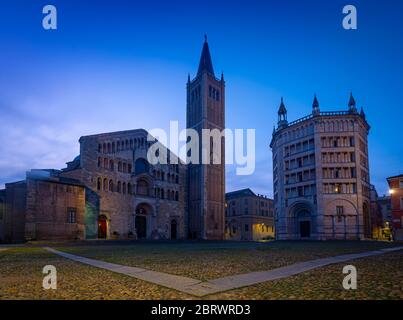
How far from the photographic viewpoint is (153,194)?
5800cm

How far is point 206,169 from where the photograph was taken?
6300cm

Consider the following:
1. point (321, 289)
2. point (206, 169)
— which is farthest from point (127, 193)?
point (321, 289)

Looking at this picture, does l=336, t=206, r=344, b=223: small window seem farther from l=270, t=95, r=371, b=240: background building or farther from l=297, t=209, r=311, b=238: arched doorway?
l=297, t=209, r=311, b=238: arched doorway

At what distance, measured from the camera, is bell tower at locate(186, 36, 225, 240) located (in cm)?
6247

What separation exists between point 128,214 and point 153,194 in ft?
20.7

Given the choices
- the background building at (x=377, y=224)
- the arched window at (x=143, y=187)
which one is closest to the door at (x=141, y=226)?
the arched window at (x=143, y=187)

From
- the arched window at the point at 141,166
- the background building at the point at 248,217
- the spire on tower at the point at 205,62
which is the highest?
the spire on tower at the point at 205,62

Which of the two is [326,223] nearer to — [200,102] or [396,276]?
[200,102]

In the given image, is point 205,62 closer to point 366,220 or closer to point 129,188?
point 129,188

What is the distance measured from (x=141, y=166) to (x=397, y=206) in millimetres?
44285

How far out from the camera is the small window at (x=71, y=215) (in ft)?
142

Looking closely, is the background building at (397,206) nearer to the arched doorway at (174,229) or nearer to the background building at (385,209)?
the arched doorway at (174,229)

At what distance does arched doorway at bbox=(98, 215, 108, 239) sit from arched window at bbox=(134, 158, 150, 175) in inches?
399

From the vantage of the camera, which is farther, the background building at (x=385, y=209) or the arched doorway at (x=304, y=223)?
the background building at (x=385, y=209)
